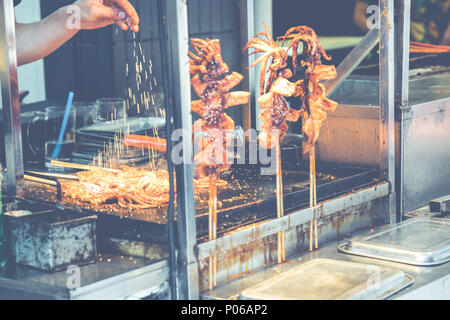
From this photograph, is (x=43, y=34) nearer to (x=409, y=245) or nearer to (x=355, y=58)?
(x=355, y=58)

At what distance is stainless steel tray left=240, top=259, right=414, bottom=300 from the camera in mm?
1795

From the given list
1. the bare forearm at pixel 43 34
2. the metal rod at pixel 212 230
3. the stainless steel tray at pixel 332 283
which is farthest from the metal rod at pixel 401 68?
the bare forearm at pixel 43 34

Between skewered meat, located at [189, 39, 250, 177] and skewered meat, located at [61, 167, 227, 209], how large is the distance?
0.71 ft

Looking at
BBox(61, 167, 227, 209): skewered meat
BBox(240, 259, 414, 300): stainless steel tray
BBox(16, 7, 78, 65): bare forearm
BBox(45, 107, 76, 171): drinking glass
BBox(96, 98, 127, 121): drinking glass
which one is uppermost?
BBox(16, 7, 78, 65): bare forearm

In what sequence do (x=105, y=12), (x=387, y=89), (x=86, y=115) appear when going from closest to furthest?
(x=105, y=12) → (x=387, y=89) → (x=86, y=115)

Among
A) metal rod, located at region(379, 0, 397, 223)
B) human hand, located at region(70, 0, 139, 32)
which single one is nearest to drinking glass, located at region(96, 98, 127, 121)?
human hand, located at region(70, 0, 139, 32)

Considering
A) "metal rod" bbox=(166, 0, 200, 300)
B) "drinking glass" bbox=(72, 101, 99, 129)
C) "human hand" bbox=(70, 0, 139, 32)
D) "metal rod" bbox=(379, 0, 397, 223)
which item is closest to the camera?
"metal rod" bbox=(166, 0, 200, 300)

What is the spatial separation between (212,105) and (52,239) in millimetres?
566

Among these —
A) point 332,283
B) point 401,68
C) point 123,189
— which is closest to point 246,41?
point 401,68

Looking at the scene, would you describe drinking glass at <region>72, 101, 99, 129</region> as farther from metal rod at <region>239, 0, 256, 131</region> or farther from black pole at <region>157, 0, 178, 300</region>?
black pole at <region>157, 0, 178, 300</region>

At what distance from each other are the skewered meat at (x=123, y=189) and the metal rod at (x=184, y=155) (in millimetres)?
257

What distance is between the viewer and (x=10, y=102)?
7.03 feet

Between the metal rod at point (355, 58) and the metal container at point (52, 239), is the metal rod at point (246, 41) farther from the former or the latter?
the metal container at point (52, 239)

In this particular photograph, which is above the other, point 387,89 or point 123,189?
point 387,89
